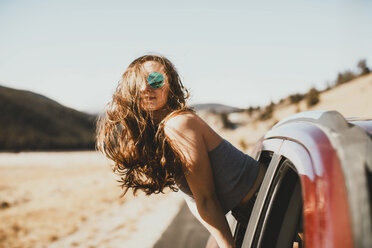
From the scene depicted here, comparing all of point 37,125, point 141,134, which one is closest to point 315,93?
→ point 141,134

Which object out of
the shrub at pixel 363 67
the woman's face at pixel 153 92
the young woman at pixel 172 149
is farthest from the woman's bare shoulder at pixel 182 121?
the shrub at pixel 363 67

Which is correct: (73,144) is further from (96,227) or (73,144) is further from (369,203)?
(369,203)

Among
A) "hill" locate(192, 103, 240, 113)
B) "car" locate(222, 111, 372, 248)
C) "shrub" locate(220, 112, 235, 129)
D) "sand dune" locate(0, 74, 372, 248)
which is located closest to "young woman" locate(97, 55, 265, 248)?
"hill" locate(192, 103, 240, 113)

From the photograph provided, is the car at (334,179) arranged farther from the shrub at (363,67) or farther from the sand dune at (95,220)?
the shrub at (363,67)

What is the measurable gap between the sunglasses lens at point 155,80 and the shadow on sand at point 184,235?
486cm

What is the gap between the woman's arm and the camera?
4.71 ft

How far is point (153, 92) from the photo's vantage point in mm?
1812

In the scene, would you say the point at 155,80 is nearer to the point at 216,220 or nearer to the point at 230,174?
the point at 230,174

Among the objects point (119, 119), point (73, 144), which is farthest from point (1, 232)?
point (73, 144)

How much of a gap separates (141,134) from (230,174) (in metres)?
0.58

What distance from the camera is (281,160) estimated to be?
129cm

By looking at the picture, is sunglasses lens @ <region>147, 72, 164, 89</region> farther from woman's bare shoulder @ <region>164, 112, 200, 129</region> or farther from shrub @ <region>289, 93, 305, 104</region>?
shrub @ <region>289, 93, 305, 104</region>

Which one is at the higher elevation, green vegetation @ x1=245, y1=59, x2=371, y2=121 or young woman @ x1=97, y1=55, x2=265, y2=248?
young woman @ x1=97, y1=55, x2=265, y2=248

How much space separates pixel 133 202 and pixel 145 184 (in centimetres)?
1098
